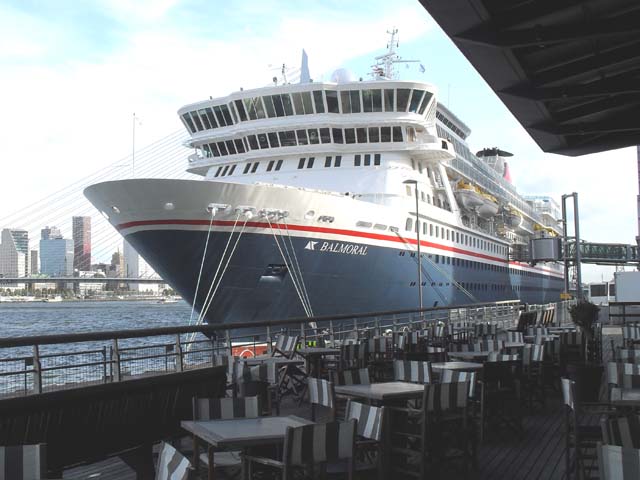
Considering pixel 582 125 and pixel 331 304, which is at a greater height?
pixel 582 125

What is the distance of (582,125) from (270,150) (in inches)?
781

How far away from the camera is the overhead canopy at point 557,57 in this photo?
7719 millimetres

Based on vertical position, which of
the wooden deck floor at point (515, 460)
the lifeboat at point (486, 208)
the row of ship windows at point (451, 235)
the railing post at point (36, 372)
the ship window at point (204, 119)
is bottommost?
the wooden deck floor at point (515, 460)

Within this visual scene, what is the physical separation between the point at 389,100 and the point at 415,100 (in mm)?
1286

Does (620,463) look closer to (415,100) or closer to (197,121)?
(415,100)

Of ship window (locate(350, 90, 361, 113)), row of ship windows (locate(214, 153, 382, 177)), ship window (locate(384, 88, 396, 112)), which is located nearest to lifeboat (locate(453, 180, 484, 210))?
row of ship windows (locate(214, 153, 382, 177))

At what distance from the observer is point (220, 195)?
22844 millimetres

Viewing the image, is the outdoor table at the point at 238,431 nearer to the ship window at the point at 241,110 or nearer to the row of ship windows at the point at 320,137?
the row of ship windows at the point at 320,137

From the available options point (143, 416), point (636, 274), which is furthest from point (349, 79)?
point (143, 416)

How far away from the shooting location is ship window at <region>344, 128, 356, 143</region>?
100ft

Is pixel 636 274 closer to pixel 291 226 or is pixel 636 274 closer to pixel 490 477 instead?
pixel 291 226

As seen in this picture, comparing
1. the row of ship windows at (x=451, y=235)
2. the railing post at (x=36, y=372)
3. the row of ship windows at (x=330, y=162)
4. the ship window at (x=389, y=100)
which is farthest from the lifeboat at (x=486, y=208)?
the railing post at (x=36, y=372)

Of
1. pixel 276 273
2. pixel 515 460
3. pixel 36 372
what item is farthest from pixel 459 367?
pixel 276 273

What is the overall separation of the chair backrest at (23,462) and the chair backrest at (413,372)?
455cm
